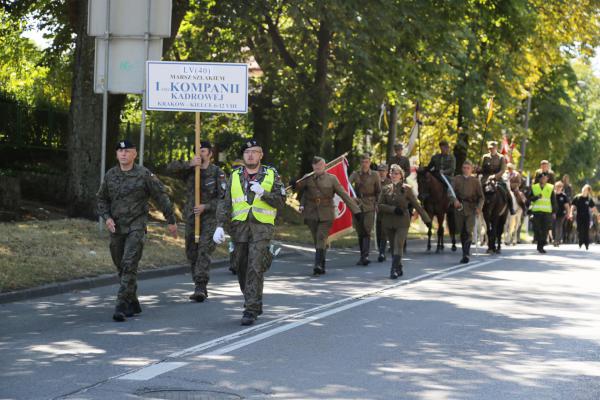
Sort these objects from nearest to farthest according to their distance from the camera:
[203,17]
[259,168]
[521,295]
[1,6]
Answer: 1. [259,168]
2. [521,295]
3. [1,6]
4. [203,17]

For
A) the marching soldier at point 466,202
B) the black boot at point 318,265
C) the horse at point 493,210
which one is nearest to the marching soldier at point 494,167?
the horse at point 493,210

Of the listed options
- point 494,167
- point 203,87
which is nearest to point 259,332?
point 203,87

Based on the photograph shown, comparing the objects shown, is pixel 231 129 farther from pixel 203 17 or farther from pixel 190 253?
pixel 190 253

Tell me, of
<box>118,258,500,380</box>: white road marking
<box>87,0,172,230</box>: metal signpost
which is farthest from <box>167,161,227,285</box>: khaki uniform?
<box>87,0,172,230</box>: metal signpost

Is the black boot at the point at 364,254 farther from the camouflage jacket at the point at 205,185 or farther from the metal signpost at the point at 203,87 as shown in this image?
the camouflage jacket at the point at 205,185

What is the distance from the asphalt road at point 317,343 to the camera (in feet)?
27.8

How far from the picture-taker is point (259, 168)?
12.4 meters

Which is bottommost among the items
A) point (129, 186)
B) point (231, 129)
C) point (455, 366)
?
point (455, 366)

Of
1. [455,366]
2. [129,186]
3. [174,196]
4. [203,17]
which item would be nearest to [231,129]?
[174,196]

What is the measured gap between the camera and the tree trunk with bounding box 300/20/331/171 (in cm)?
3083

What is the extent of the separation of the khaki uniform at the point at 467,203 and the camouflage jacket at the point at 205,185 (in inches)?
337

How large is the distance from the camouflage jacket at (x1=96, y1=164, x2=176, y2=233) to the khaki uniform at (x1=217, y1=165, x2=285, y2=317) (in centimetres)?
77

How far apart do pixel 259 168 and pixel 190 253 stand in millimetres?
2761

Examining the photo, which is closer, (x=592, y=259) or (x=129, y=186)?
(x=129, y=186)
